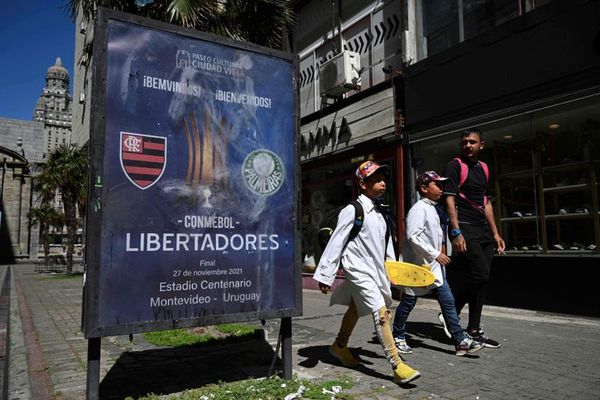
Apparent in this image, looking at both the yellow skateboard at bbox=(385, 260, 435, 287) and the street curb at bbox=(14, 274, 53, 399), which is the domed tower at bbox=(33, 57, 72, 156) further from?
the yellow skateboard at bbox=(385, 260, 435, 287)

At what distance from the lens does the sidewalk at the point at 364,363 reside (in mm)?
3934

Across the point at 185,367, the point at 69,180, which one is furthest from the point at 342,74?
the point at 69,180

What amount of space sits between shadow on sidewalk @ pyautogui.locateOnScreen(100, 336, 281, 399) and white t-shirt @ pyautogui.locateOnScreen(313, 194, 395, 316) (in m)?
1.02

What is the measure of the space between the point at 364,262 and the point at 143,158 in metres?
2.10

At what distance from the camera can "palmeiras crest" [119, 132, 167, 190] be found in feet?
11.6

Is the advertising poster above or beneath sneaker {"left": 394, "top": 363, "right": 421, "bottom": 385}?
above

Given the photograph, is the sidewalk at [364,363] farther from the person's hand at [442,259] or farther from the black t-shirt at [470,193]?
the black t-shirt at [470,193]

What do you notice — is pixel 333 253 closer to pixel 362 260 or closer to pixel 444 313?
pixel 362 260

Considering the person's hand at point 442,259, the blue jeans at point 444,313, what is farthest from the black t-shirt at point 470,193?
the blue jeans at point 444,313

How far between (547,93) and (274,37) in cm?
495

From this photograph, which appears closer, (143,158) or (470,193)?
(143,158)

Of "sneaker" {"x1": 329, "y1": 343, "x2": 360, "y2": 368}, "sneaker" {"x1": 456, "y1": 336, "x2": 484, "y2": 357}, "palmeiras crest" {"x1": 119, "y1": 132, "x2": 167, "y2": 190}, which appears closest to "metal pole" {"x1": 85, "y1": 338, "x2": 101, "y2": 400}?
"palmeiras crest" {"x1": 119, "y1": 132, "x2": 167, "y2": 190}

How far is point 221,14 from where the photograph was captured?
8.55 m

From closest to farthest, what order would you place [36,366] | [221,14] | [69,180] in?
[36,366] → [221,14] → [69,180]
